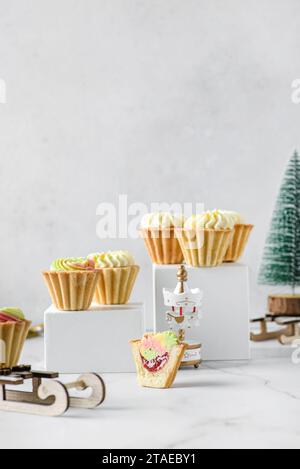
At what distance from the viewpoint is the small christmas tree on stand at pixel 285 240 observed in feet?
10.8

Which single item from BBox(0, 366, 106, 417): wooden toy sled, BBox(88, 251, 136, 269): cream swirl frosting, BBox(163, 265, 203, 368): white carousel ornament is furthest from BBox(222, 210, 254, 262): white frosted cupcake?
BBox(0, 366, 106, 417): wooden toy sled

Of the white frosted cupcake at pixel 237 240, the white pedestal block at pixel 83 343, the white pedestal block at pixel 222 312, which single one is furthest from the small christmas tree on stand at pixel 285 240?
the white pedestal block at pixel 83 343

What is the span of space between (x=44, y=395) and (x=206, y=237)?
34.5 inches

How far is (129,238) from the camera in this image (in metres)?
3.55

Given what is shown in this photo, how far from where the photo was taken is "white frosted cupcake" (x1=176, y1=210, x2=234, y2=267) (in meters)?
2.67

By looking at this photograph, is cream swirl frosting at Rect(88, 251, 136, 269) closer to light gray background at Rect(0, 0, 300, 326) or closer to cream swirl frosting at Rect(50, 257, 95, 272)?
cream swirl frosting at Rect(50, 257, 95, 272)

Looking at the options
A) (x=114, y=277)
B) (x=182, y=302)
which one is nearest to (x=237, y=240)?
(x=182, y=302)

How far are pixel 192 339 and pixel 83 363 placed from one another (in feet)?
1.30

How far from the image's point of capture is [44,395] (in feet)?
6.68

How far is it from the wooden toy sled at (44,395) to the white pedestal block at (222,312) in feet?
2.29

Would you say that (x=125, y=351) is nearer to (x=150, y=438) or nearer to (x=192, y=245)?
(x=192, y=245)

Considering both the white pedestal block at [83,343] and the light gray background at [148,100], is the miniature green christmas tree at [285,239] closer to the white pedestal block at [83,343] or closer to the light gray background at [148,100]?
the light gray background at [148,100]

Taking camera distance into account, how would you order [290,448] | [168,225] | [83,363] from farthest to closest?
[168,225]
[83,363]
[290,448]

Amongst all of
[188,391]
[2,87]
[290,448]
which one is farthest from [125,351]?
[2,87]
